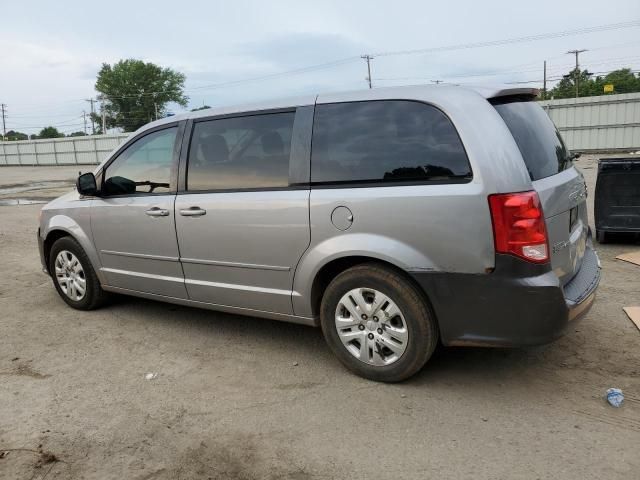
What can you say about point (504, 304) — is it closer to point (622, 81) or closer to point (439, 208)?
point (439, 208)

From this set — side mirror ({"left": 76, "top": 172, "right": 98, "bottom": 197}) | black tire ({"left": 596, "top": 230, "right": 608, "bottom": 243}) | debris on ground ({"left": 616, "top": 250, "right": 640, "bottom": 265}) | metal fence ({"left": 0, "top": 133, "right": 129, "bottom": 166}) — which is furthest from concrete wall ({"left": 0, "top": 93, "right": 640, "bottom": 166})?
metal fence ({"left": 0, "top": 133, "right": 129, "bottom": 166})

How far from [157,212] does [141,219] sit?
24 cm

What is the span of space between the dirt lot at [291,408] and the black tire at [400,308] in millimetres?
117

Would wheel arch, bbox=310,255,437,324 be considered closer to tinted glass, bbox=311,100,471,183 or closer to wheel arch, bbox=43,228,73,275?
tinted glass, bbox=311,100,471,183

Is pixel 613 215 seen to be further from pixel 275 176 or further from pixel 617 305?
→ pixel 275 176

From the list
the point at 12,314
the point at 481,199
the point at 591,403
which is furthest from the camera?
the point at 12,314

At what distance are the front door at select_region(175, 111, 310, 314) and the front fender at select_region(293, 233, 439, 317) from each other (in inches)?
3.0

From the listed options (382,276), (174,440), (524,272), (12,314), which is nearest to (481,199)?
(524,272)

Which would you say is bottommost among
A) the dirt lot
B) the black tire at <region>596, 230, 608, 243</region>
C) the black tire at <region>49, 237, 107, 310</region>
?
the dirt lot

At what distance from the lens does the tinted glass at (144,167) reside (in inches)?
169

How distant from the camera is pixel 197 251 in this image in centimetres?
406

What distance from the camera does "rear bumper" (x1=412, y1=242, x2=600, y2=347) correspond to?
9.59ft

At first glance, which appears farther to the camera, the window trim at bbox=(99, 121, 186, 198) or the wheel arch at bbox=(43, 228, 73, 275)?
the wheel arch at bbox=(43, 228, 73, 275)

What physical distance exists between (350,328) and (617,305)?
2.62 meters
